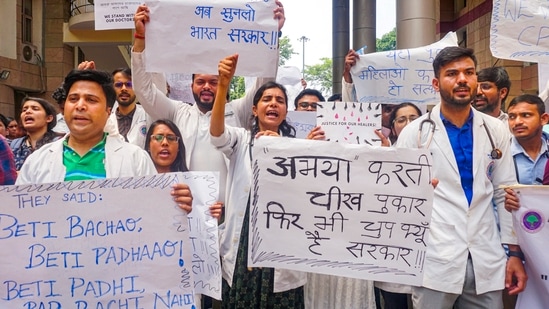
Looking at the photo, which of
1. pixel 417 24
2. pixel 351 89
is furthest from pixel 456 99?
pixel 417 24

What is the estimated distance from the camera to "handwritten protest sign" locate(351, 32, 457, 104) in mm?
4926

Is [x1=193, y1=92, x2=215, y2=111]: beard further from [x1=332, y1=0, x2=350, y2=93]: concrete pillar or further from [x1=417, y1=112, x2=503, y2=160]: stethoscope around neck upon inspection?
[x1=332, y1=0, x2=350, y2=93]: concrete pillar

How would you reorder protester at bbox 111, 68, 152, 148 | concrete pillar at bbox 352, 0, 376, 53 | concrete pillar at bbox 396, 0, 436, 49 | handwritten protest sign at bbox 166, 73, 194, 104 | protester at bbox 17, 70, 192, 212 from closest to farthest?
protester at bbox 17, 70, 192, 212 → protester at bbox 111, 68, 152, 148 → handwritten protest sign at bbox 166, 73, 194, 104 → concrete pillar at bbox 396, 0, 436, 49 → concrete pillar at bbox 352, 0, 376, 53

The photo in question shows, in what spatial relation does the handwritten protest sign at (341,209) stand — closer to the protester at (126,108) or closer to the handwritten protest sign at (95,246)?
the handwritten protest sign at (95,246)

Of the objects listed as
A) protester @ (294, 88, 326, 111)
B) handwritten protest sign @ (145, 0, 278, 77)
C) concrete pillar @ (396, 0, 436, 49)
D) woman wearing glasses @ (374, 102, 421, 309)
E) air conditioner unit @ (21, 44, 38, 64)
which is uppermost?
air conditioner unit @ (21, 44, 38, 64)

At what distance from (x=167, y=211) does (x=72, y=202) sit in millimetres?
434

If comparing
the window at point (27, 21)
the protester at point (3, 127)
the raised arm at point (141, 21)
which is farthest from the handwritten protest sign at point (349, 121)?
the window at point (27, 21)

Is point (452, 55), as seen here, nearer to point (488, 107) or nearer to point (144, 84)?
point (488, 107)

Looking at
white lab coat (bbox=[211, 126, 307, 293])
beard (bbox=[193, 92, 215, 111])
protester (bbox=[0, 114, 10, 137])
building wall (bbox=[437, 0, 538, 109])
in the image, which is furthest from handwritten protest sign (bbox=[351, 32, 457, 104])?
building wall (bbox=[437, 0, 538, 109])

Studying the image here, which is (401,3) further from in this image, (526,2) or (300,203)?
(300,203)

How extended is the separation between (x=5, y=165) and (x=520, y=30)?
3524 millimetres

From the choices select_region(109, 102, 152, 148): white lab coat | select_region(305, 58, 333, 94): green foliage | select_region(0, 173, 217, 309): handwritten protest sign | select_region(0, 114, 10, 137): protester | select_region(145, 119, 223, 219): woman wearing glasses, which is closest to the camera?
select_region(0, 173, 217, 309): handwritten protest sign

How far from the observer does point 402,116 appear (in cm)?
469

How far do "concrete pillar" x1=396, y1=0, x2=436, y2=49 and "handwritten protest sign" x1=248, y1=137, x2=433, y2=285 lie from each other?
18.2ft
